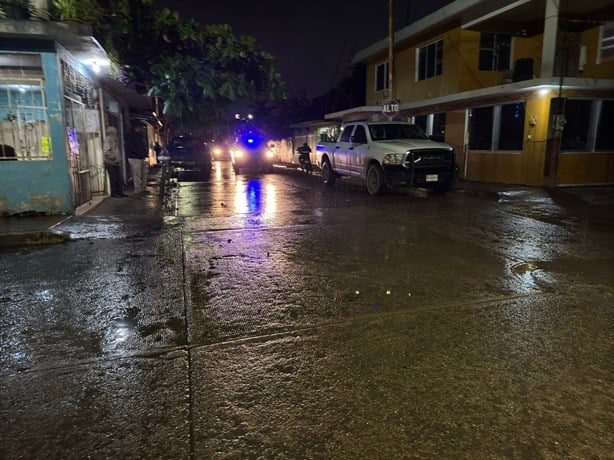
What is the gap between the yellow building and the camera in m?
14.1

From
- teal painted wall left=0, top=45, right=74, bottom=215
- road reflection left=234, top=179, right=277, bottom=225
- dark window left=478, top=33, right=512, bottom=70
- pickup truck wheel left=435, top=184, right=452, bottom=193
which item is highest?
dark window left=478, top=33, right=512, bottom=70

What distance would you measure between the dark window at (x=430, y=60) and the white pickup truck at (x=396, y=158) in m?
7.44

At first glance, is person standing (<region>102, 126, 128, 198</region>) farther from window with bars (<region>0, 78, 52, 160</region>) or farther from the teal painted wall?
the teal painted wall

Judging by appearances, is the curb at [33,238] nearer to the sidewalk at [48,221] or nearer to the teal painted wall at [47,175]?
the sidewalk at [48,221]

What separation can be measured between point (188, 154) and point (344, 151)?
9.52 meters

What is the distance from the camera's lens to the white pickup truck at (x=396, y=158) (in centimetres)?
1191

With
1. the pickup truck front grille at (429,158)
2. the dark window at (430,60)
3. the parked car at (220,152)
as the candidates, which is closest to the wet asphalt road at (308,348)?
the pickup truck front grille at (429,158)

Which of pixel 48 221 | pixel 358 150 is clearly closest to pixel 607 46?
pixel 358 150

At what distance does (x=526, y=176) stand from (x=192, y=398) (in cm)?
1511

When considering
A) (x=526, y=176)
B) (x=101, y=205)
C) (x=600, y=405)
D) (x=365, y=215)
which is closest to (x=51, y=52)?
(x=101, y=205)

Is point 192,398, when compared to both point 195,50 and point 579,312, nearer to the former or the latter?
point 579,312

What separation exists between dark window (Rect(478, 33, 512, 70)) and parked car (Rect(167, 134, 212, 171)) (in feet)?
42.7

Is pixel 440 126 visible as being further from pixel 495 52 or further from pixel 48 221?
pixel 48 221

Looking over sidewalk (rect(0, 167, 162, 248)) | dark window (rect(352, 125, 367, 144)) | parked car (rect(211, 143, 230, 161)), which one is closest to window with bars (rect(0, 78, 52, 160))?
sidewalk (rect(0, 167, 162, 248))
